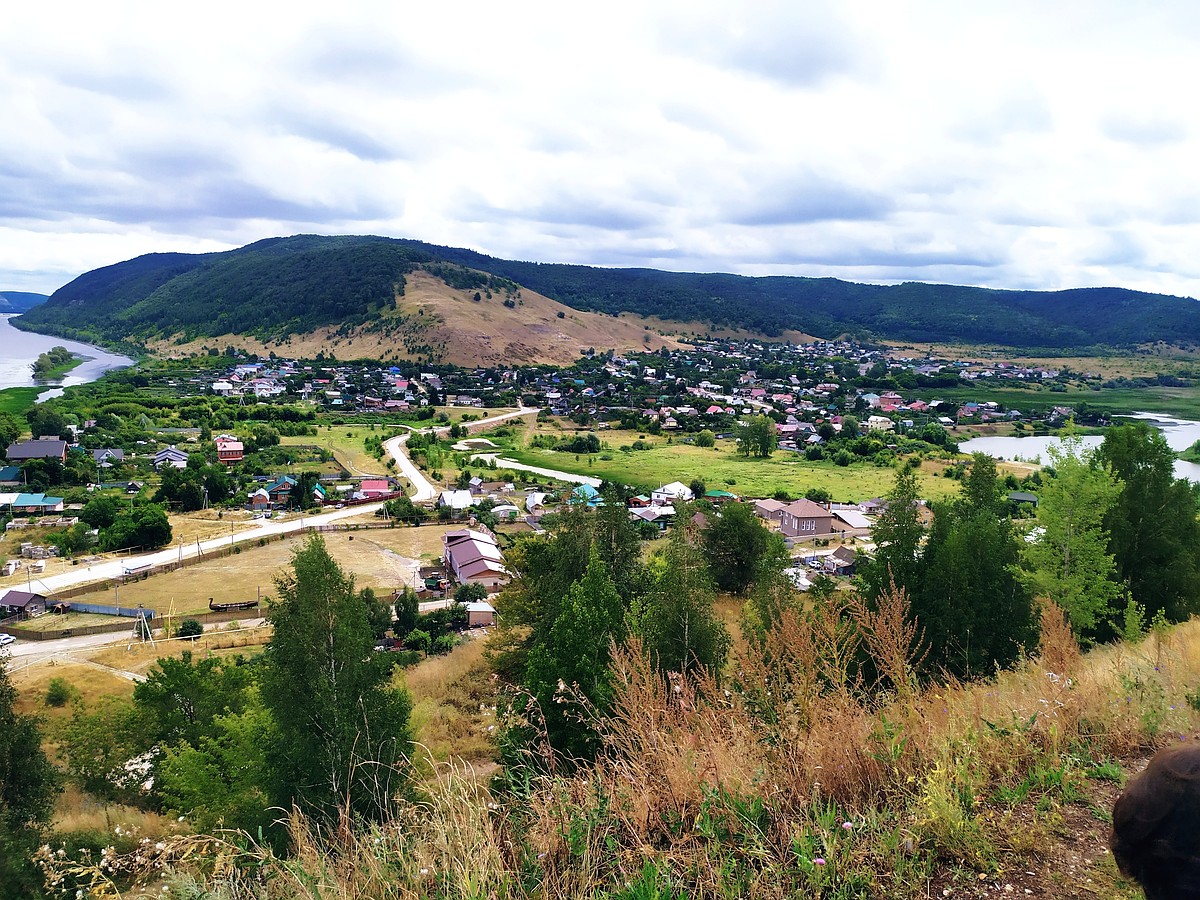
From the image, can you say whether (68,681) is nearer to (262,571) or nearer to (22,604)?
(22,604)

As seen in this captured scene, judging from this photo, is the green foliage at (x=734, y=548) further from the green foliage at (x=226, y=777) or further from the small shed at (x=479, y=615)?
the green foliage at (x=226, y=777)

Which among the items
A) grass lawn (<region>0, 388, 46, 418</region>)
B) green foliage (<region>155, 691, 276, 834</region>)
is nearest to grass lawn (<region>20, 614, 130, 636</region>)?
green foliage (<region>155, 691, 276, 834</region>)

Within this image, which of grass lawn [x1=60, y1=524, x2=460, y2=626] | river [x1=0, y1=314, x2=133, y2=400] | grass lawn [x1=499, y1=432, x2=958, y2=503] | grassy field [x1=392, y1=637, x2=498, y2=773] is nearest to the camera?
grassy field [x1=392, y1=637, x2=498, y2=773]

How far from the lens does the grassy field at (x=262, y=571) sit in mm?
24562

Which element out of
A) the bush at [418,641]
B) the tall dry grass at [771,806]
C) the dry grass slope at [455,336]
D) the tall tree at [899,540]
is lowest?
the bush at [418,641]

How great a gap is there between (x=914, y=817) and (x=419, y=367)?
96.4 m

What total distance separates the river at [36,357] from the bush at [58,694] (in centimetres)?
6607

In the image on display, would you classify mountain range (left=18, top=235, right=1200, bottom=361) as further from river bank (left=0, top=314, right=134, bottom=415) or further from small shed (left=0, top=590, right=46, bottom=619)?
small shed (left=0, top=590, right=46, bottom=619)

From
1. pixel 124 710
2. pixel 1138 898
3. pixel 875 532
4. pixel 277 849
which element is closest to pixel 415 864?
pixel 1138 898

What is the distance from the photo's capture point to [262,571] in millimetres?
27312

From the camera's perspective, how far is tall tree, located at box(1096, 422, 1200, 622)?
10258 millimetres

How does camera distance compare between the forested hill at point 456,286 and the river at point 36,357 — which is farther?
the forested hill at point 456,286

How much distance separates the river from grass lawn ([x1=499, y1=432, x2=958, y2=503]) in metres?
56.4

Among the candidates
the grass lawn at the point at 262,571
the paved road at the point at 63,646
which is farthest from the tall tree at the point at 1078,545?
the paved road at the point at 63,646
